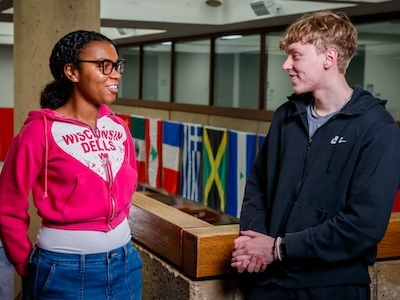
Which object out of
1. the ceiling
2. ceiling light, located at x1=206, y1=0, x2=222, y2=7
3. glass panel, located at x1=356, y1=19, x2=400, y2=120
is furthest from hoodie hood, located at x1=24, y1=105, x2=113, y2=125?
ceiling light, located at x1=206, y1=0, x2=222, y2=7

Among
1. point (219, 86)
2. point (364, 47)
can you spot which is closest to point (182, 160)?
point (219, 86)

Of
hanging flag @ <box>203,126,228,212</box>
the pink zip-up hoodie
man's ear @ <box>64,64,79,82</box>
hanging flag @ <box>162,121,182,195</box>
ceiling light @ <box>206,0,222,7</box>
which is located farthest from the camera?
hanging flag @ <box>162,121,182,195</box>

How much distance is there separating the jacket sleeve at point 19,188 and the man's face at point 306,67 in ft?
2.37

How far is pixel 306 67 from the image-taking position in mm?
1797

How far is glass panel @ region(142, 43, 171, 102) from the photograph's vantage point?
1052 centimetres

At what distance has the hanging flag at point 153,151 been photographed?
32.1ft

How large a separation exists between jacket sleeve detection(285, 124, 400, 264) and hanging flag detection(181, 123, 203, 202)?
708 cm

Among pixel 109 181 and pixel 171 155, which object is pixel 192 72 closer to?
pixel 171 155

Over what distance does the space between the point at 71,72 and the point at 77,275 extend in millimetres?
578

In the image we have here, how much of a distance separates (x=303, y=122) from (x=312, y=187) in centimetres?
20

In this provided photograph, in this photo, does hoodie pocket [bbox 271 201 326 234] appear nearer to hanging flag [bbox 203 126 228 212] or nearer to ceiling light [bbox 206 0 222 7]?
ceiling light [bbox 206 0 222 7]

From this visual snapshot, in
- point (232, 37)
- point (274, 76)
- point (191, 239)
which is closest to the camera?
point (191, 239)

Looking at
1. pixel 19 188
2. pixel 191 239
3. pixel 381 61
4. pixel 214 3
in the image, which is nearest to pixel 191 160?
pixel 214 3

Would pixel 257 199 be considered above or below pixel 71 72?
below
